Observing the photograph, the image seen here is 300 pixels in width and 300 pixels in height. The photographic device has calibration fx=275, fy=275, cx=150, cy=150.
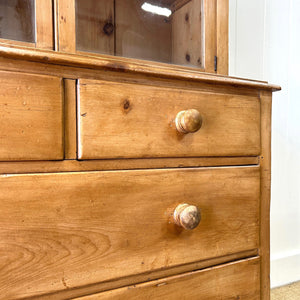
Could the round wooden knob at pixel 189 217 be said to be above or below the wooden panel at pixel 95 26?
below

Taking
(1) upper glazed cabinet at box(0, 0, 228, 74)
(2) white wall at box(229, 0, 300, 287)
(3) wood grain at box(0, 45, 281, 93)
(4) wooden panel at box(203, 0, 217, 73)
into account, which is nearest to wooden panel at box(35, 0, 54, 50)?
(1) upper glazed cabinet at box(0, 0, 228, 74)

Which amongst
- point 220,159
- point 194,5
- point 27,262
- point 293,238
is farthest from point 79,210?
point 293,238

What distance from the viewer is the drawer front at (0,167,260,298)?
16.0 inches

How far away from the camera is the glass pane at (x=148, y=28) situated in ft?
1.99

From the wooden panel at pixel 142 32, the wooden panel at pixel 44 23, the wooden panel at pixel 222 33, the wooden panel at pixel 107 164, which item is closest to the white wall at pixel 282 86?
the wooden panel at pixel 222 33

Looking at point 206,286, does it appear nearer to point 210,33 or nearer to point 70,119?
point 70,119

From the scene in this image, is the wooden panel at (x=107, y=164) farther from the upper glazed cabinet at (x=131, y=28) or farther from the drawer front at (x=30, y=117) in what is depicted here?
the upper glazed cabinet at (x=131, y=28)

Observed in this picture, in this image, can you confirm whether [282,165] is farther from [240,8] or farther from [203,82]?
Answer: [203,82]

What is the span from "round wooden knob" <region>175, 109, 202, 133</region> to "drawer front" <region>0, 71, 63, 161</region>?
0.68 feet

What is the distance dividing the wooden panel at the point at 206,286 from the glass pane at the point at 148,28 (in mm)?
466

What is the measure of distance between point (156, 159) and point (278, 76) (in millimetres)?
952

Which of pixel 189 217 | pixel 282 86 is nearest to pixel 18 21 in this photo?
pixel 189 217

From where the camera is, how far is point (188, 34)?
678 millimetres

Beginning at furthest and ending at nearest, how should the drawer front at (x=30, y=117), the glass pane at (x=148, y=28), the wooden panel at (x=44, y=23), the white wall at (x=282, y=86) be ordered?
the white wall at (x=282, y=86) → the glass pane at (x=148, y=28) → the wooden panel at (x=44, y=23) → the drawer front at (x=30, y=117)
